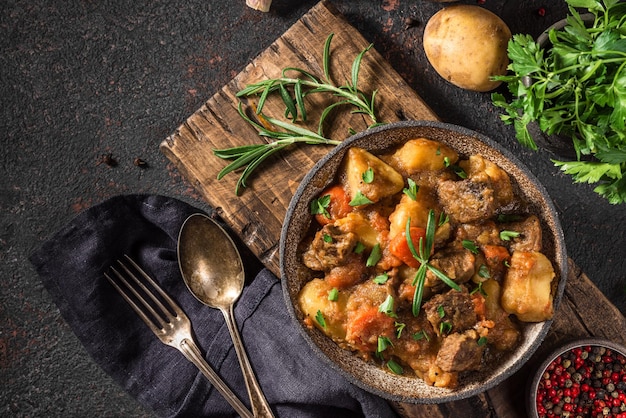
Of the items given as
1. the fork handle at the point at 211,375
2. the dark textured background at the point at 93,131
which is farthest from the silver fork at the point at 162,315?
the dark textured background at the point at 93,131

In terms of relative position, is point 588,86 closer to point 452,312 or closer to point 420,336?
point 452,312

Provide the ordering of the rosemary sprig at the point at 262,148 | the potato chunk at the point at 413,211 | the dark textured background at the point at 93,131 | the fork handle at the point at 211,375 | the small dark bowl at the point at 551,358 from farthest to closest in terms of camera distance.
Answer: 1. the dark textured background at the point at 93,131
2. the fork handle at the point at 211,375
3. the rosemary sprig at the point at 262,148
4. the small dark bowl at the point at 551,358
5. the potato chunk at the point at 413,211

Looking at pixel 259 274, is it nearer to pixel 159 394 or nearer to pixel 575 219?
pixel 159 394

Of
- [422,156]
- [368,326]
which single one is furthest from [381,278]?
[422,156]

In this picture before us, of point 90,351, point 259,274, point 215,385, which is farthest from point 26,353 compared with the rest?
point 259,274

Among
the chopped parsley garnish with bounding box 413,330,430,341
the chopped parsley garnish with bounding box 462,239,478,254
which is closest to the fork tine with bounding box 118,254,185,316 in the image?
the chopped parsley garnish with bounding box 413,330,430,341

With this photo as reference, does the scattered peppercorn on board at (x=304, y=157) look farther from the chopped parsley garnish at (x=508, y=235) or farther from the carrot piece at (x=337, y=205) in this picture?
the chopped parsley garnish at (x=508, y=235)
